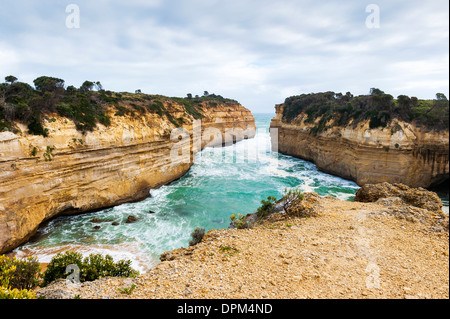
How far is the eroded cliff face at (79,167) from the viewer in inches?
456

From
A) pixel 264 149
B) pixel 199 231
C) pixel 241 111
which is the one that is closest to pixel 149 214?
pixel 199 231

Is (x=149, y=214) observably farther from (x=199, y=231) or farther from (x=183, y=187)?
(x=199, y=231)

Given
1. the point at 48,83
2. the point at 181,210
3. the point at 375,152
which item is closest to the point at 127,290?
the point at 181,210

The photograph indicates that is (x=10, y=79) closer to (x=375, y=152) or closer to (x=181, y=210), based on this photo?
(x=181, y=210)

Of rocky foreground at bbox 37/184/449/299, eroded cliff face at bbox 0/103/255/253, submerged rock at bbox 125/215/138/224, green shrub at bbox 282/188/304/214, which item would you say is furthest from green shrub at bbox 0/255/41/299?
green shrub at bbox 282/188/304/214

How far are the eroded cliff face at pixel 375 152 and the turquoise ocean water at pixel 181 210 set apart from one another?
73.4 inches

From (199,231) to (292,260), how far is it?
4212 millimetres

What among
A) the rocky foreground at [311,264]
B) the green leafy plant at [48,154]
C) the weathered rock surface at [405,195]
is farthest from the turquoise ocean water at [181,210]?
the weathered rock surface at [405,195]

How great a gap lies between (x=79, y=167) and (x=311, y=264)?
15.2 m

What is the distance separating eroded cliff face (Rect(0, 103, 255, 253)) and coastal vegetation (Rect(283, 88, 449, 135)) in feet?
54.8

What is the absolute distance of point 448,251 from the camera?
611cm

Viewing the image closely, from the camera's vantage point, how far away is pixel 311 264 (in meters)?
5.79

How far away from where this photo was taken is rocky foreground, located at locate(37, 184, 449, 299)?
485 cm

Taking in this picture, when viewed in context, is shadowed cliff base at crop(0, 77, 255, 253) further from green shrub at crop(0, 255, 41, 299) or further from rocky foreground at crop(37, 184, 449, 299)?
rocky foreground at crop(37, 184, 449, 299)
